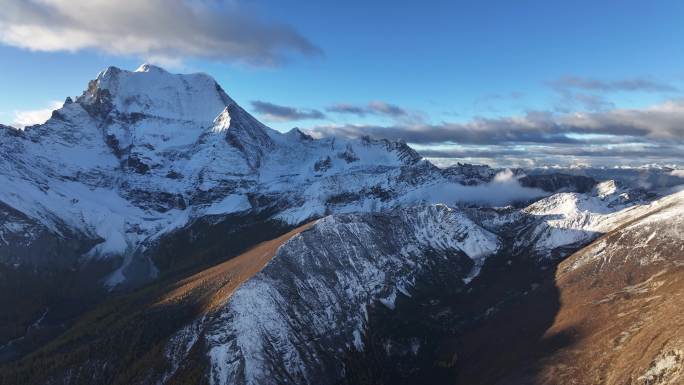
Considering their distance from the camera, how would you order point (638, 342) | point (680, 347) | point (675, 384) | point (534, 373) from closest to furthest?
point (675, 384) → point (680, 347) → point (638, 342) → point (534, 373)

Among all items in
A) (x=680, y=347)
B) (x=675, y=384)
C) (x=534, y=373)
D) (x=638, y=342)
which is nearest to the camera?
(x=675, y=384)

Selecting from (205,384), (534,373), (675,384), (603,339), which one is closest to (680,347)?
(675,384)

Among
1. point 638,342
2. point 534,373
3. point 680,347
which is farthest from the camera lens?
point 534,373

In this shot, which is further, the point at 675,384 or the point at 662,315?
the point at 662,315

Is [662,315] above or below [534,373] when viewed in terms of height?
above

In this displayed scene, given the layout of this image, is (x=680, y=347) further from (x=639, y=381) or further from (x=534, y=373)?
(x=534, y=373)

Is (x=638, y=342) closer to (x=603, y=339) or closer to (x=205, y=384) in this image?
(x=603, y=339)

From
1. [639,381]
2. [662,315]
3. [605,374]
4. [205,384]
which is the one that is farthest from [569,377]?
[205,384]

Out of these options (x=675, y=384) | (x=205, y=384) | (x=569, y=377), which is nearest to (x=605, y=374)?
(x=569, y=377)

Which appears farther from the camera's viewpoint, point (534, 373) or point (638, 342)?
point (534, 373)
